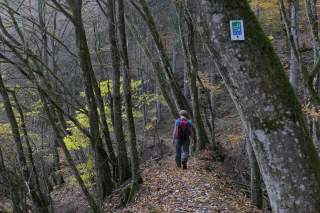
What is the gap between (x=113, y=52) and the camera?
36.4 ft

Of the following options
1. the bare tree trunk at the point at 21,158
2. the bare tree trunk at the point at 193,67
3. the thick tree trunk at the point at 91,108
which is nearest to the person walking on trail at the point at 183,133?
the thick tree trunk at the point at 91,108

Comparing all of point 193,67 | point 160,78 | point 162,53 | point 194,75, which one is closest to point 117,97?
point 193,67

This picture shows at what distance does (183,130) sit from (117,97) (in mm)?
2187

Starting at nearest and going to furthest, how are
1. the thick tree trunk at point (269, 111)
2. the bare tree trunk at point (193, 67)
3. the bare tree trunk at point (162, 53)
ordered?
the thick tree trunk at point (269, 111)
the bare tree trunk at point (193, 67)
the bare tree trunk at point (162, 53)

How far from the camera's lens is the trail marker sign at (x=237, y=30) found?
343cm

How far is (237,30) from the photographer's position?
3.43m

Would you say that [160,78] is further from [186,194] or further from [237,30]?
[237,30]

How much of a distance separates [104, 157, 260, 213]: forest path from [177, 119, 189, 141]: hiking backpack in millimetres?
1010

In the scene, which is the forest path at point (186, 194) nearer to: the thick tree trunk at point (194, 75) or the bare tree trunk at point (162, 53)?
the thick tree trunk at point (194, 75)

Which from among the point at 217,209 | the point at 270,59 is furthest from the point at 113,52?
the point at 270,59

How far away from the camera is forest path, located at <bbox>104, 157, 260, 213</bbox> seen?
8.41 metres

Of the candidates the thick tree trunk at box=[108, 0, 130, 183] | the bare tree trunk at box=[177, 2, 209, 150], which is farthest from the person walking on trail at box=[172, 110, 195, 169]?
the bare tree trunk at box=[177, 2, 209, 150]

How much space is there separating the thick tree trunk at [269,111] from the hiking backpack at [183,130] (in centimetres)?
807

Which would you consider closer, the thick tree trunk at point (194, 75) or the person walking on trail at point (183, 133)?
the person walking on trail at point (183, 133)
